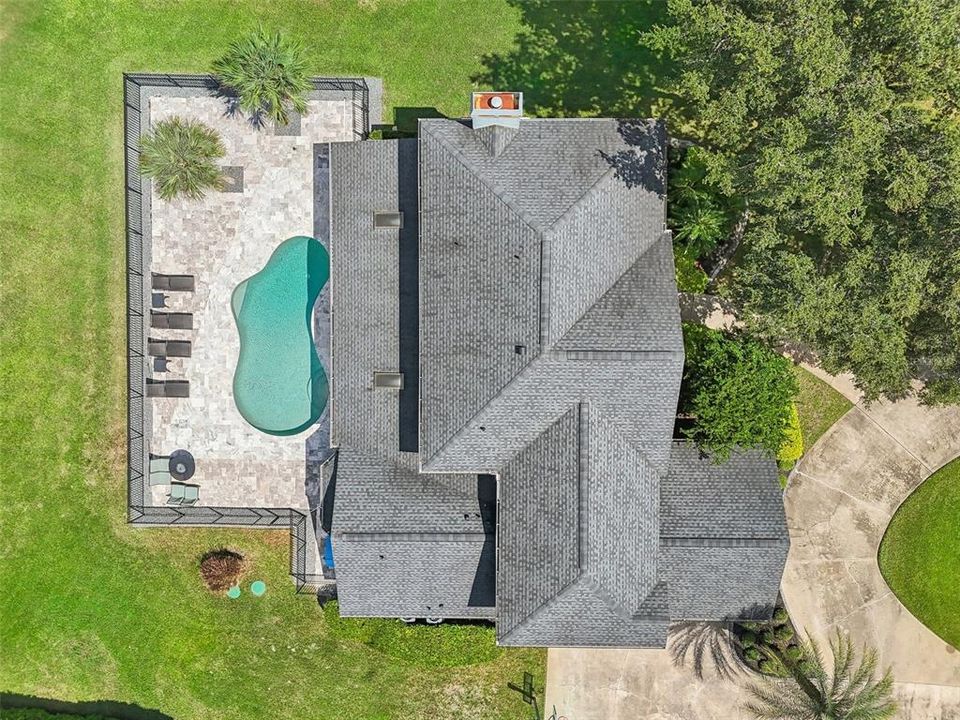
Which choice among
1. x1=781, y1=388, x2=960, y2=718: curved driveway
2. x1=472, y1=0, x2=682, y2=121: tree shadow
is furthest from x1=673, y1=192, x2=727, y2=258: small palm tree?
x1=781, y1=388, x2=960, y2=718: curved driveway

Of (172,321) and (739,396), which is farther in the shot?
(172,321)

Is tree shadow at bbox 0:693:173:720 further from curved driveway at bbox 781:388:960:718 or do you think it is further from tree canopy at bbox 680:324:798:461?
curved driveway at bbox 781:388:960:718

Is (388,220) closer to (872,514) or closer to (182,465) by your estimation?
A: (182,465)

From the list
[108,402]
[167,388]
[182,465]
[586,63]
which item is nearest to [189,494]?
[182,465]

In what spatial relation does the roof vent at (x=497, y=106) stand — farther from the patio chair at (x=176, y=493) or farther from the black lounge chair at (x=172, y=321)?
the patio chair at (x=176, y=493)

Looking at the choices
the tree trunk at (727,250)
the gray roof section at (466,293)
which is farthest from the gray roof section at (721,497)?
the gray roof section at (466,293)

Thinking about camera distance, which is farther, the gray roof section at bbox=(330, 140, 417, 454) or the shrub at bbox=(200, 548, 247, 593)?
the shrub at bbox=(200, 548, 247, 593)

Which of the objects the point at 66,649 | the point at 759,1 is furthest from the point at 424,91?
the point at 66,649
